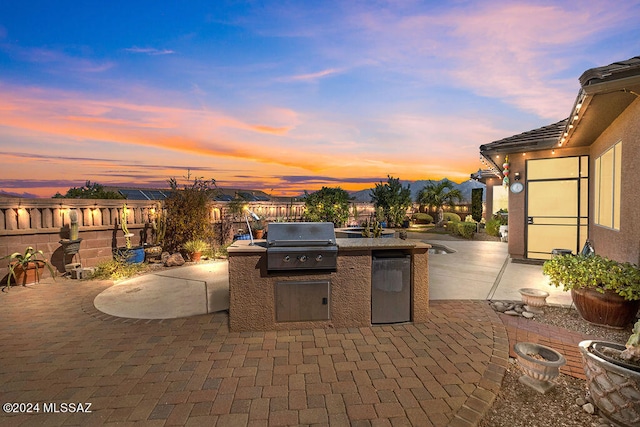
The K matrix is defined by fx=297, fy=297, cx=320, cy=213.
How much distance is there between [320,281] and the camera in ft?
12.0

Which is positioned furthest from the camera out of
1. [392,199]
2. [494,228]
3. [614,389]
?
[392,199]

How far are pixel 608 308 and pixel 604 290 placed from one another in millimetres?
250

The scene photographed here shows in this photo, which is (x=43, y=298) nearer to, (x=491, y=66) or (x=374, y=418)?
(x=374, y=418)

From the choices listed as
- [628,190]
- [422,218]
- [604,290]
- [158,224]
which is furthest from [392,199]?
[604,290]

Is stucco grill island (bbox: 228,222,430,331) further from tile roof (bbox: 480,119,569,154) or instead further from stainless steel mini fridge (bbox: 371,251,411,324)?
tile roof (bbox: 480,119,569,154)

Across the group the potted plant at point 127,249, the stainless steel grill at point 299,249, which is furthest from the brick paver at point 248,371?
the potted plant at point 127,249

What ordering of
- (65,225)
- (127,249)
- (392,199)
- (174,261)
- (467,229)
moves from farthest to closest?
(392,199), (467,229), (174,261), (127,249), (65,225)

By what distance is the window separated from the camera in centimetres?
526

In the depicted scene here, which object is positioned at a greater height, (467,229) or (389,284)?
(389,284)

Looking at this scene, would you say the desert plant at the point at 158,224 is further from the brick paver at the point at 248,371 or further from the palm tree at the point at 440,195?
the palm tree at the point at 440,195

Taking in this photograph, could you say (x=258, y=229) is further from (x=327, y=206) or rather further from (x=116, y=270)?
(x=116, y=270)

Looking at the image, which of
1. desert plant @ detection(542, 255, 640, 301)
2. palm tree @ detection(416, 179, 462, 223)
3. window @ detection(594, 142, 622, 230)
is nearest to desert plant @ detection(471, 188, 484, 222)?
palm tree @ detection(416, 179, 462, 223)

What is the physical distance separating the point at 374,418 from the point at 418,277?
202 centimetres

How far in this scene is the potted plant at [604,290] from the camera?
3.60 m
